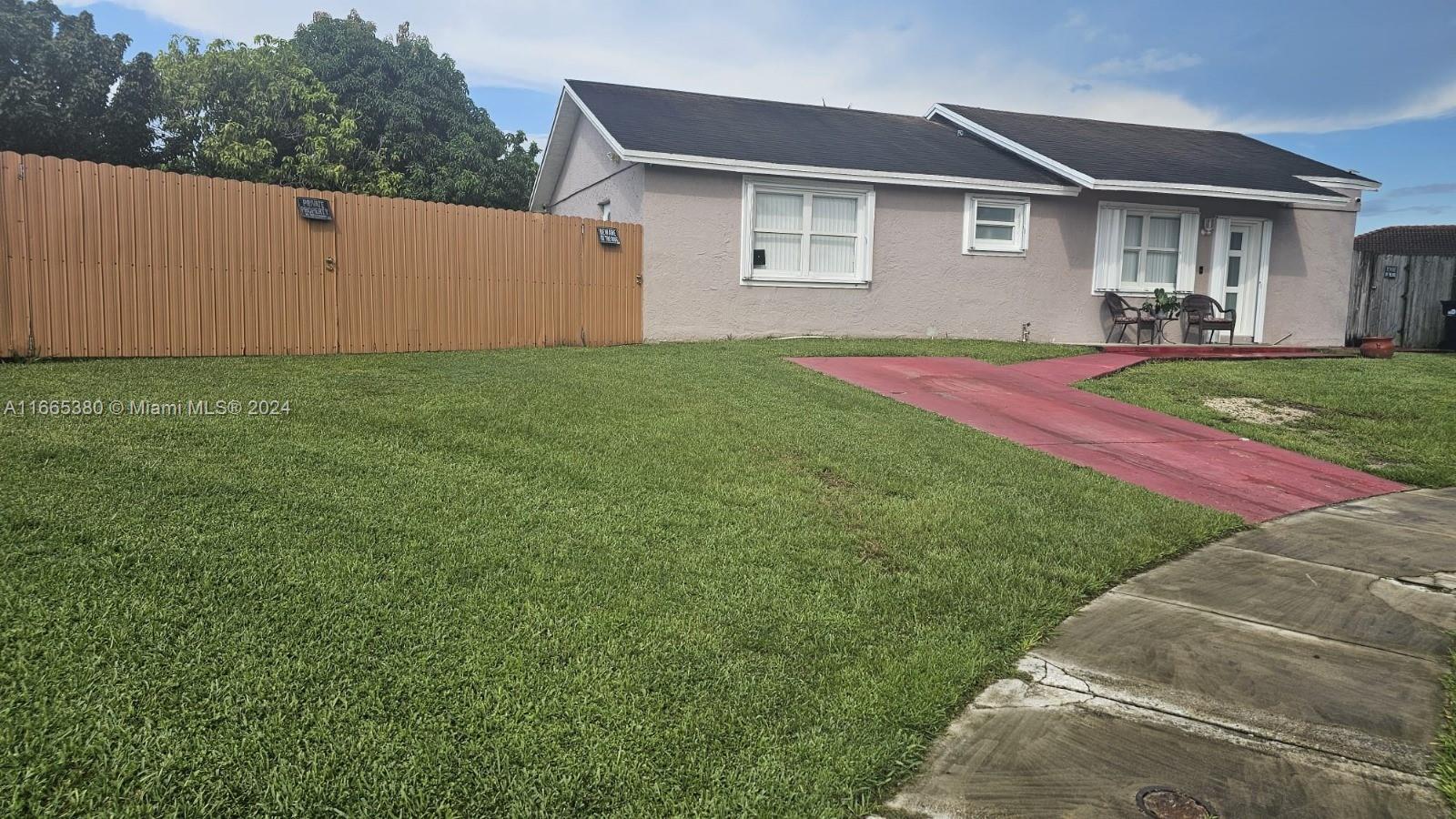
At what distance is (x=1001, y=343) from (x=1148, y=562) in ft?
34.1

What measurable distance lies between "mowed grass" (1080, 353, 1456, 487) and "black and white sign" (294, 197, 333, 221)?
931 centimetres

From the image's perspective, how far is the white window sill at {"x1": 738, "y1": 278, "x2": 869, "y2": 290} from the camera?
1398 centimetres

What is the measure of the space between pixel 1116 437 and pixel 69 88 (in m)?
27.3

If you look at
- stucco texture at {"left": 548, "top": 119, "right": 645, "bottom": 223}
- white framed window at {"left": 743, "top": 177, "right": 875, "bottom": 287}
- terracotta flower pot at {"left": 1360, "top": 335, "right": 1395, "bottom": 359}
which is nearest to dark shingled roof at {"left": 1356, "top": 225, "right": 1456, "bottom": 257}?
terracotta flower pot at {"left": 1360, "top": 335, "right": 1395, "bottom": 359}

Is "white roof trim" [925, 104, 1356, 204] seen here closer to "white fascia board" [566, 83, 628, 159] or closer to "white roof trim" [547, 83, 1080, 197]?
"white roof trim" [547, 83, 1080, 197]

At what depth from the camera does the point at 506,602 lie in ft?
10.8

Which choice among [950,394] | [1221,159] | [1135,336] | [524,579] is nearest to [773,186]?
[950,394]

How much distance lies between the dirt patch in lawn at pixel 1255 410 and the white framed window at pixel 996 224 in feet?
20.1

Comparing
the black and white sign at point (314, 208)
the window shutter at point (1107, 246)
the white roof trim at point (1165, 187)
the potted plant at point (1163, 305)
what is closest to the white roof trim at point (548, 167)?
the black and white sign at point (314, 208)

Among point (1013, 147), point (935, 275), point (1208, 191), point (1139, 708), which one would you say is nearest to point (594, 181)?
point (935, 275)

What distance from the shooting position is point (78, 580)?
10.1 feet

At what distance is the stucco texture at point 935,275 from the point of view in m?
13.5

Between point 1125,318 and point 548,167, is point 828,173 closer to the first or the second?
point 1125,318

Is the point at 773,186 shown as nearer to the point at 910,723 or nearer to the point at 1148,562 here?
the point at 1148,562
